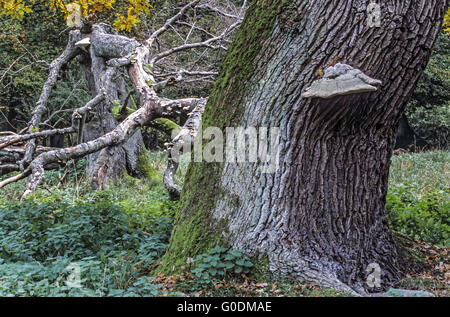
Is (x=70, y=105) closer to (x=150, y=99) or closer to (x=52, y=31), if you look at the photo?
(x=52, y=31)

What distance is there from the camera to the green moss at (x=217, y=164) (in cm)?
385

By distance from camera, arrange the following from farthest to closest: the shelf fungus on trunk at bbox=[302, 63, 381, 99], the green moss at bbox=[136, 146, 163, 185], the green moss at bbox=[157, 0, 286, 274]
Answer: the green moss at bbox=[136, 146, 163, 185] < the green moss at bbox=[157, 0, 286, 274] < the shelf fungus on trunk at bbox=[302, 63, 381, 99]

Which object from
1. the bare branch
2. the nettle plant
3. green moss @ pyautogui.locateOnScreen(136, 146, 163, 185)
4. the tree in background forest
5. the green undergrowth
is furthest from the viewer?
green moss @ pyautogui.locateOnScreen(136, 146, 163, 185)

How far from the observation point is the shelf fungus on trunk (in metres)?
3.27

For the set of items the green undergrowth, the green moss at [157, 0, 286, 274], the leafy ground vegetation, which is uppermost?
the green moss at [157, 0, 286, 274]

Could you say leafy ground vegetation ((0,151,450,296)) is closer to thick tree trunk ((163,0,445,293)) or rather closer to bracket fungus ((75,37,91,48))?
thick tree trunk ((163,0,445,293))

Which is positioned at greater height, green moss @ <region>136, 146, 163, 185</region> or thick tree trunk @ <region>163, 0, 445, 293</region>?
thick tree trunk @ <region>163, 0, 445, 293</region>

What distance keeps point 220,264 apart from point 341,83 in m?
1.67

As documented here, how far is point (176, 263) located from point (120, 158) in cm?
711

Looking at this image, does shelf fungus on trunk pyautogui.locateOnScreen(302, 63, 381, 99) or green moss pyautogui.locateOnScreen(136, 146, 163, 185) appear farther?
green moss pyautogui.locateOnScreen(136, 146, 163, 185)

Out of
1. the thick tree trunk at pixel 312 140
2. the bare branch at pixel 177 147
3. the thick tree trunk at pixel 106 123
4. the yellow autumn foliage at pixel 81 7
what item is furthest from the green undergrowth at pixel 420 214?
the thick tree trunk at pixel 106 123

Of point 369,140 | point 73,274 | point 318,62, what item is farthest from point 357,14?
point 73,274

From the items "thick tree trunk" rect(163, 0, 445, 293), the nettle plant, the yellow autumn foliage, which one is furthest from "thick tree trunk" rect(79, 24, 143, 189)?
the nettle plant

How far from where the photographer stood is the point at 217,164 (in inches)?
157
